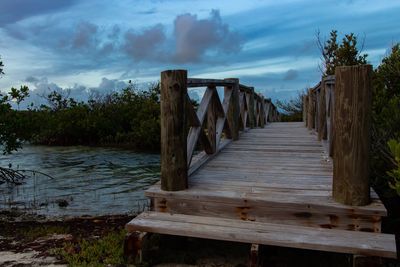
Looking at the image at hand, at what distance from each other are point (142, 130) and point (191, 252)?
14253mm

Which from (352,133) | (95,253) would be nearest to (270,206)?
(352,133)

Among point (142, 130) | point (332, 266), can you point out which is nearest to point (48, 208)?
point (332, 266)

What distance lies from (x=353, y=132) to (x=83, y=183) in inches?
293

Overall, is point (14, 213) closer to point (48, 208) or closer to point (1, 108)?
point (48, 208)

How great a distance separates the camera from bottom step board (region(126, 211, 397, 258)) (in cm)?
327

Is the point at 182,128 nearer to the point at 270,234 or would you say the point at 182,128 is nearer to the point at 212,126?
the point at 270,234

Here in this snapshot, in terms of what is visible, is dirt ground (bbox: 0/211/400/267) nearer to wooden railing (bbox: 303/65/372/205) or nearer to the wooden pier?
the wooden pier

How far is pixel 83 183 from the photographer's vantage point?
9914 millimetres

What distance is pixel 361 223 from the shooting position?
3645 mm

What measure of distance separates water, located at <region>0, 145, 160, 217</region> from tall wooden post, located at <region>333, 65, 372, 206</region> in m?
4.23

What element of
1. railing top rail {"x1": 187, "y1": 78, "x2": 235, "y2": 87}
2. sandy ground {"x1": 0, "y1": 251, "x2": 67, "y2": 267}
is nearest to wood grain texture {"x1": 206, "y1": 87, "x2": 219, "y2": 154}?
railing top rail {"x1": 187, "y1": 78, "x2": 235, "y2": 87}

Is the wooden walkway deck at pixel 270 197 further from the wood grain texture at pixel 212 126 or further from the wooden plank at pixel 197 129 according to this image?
the wood grain texture at pixel 212 126

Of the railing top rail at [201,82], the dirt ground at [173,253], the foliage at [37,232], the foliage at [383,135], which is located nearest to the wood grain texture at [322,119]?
the foliage at [383,135]

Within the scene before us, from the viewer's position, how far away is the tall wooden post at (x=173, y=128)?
4.21 m
